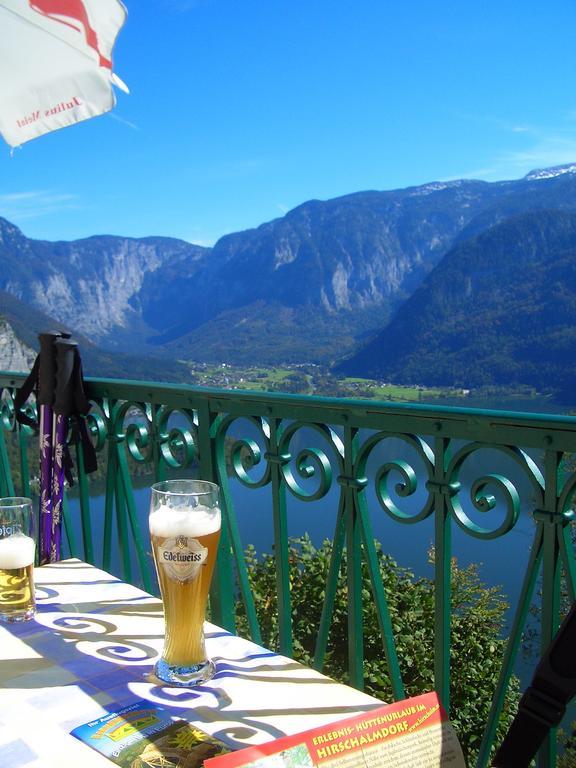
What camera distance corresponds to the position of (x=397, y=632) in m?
11.8

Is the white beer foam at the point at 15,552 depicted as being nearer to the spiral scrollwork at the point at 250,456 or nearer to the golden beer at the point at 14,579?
the golden beer at the point at 14,579

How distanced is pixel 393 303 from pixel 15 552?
171 metres

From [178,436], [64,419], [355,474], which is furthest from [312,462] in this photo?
[64,419]

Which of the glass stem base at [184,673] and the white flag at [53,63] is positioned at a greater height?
the white flag at [53,63]

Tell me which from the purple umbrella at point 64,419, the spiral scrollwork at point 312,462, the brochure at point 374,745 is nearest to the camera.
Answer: the brochure at point 374,745

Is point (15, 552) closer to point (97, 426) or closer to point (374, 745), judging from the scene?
point (374, 745)

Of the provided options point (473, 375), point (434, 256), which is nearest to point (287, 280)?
point (434, 256)

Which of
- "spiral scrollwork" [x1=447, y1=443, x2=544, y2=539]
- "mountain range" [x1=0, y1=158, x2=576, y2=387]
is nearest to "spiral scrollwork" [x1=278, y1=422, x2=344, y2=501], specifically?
"spiral scrollwork" [x1=447, y1=443, x2=544, y2=539]

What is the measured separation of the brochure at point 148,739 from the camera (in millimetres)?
821

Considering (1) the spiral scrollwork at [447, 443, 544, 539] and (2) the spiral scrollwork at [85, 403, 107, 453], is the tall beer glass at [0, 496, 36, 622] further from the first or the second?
(2) the spiral scrollwork at [85, 403, 107, 453]

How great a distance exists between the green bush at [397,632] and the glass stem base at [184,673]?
941 centimetres

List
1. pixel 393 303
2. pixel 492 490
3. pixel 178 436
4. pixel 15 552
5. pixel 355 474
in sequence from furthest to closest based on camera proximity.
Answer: pixel 393 303 < pixel 178 436 < pixel 355 474 < pixel 492 490 < pixel 15 552

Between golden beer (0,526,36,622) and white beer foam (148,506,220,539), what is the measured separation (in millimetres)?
407

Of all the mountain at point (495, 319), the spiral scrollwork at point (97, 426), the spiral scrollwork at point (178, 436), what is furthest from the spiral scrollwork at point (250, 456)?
the mountain at point (495, 319)
